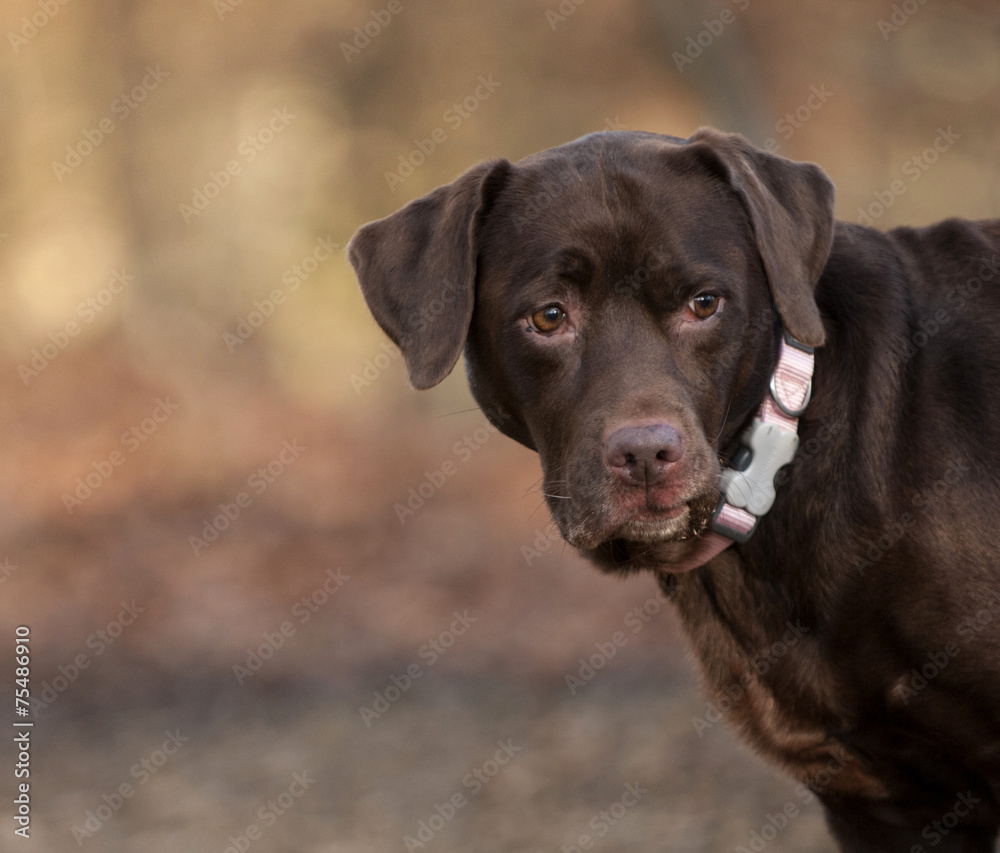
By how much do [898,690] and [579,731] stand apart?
3.10 m

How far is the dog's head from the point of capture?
8.75 feet

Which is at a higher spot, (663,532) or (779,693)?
(663,532)

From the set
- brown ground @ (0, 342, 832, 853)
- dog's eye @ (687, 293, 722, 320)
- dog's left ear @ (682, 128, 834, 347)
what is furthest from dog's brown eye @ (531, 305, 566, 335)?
brown ground @ (0, 342, 832, 853)

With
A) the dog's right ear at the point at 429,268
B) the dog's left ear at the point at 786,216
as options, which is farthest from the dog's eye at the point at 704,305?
the dog's right ear at the point at 429,268

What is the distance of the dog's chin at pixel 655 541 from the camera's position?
266 cm

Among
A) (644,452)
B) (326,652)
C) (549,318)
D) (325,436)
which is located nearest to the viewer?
(644,452)

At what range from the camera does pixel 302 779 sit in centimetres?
536

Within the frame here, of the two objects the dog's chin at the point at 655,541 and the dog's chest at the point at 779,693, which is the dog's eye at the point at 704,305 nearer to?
the dog's chin at the point at 655,541

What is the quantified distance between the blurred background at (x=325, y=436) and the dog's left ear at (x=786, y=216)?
1821mm

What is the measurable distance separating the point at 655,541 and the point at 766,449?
36 cm

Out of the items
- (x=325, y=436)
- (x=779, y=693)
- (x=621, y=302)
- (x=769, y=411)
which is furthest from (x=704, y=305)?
(x=325, y=436)

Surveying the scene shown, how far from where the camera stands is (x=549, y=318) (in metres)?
2.89

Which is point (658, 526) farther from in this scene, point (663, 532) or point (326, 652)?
point (326, 652)

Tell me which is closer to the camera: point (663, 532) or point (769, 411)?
point (663, 532)
